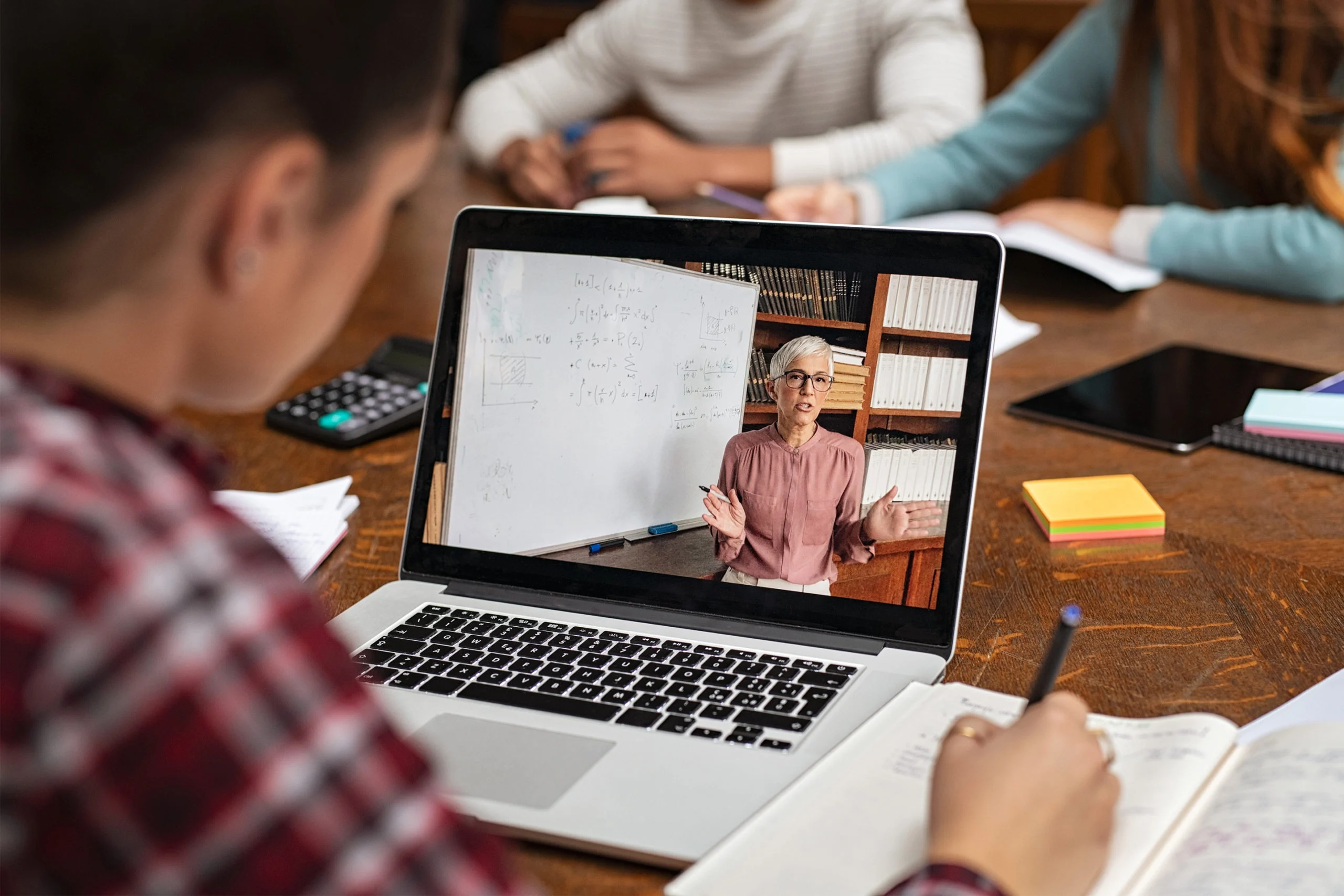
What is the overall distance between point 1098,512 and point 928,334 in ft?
0.78

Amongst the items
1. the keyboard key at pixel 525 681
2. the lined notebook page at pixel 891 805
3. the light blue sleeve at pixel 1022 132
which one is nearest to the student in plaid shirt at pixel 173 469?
the lined notebook page at pixel 891 805

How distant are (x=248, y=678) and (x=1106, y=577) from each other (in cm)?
61

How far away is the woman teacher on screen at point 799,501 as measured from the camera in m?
0.67

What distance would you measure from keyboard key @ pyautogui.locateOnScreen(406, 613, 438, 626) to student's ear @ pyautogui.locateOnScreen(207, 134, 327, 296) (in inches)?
14.0

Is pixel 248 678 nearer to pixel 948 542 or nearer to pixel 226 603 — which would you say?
pixel 226 603

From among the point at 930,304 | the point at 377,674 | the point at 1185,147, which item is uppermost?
the point at 1185,147

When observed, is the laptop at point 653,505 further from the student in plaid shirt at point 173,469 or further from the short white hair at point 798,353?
the student in plaid shirt at point 173,469

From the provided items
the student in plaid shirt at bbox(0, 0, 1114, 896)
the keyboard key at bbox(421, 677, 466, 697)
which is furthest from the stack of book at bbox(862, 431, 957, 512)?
the student in plaid shirt at bbox(0, 0, 1114, 896)

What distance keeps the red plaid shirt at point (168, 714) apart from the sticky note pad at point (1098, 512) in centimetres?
60

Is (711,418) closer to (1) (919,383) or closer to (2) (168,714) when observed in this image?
(1) (919,383)

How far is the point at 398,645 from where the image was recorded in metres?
0.68

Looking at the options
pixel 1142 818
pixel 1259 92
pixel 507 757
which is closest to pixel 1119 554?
pixel 1142 818

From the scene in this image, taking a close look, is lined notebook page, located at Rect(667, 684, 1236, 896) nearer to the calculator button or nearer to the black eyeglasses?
the black eyeglasses

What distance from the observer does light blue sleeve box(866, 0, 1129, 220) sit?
5.52ft
